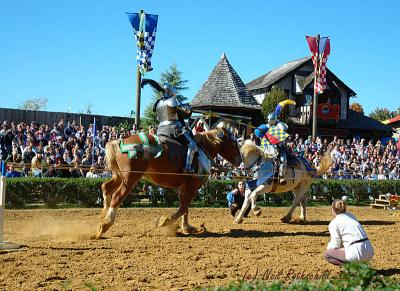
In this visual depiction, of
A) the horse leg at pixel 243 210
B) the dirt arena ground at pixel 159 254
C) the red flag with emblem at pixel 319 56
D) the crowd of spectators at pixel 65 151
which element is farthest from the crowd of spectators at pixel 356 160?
the dirt arena ground at pixel 159 254

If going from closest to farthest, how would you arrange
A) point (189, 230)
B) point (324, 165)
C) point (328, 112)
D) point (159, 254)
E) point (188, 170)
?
point (159, 254), point (188, 170), point (189, 230), point (324, 165), point (328, 112)

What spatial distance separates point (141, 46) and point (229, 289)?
1557 cm

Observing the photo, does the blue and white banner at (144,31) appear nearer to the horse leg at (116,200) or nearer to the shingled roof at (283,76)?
the horse leg at (116,200)

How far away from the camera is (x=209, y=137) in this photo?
40.9 ft

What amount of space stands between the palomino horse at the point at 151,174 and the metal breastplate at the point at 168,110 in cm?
56

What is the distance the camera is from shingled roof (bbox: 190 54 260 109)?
34.5m

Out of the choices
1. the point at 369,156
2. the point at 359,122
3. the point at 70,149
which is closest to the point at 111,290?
the point at 70,149

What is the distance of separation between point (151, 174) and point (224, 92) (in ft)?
80.9

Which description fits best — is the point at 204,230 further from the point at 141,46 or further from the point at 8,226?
the point at 141,46

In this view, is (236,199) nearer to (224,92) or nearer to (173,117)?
(173,117)

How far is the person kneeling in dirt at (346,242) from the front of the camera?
7.46 meters

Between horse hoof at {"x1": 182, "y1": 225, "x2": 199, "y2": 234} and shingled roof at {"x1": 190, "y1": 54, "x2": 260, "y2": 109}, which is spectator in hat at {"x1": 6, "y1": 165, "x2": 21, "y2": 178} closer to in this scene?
horse hoof at {"x1": 182, "y1": 225, "x2": 199, "y2": 234}

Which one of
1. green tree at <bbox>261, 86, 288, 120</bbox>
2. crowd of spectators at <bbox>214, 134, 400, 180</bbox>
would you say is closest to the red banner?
green tree at <bbox>261, 86, 288, 120</bbox>

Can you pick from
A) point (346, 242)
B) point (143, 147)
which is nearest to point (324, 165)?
point (143, 147)
